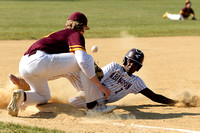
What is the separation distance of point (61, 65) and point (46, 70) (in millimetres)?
190

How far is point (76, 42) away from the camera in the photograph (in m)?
4.15

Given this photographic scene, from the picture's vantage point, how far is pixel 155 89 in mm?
6281

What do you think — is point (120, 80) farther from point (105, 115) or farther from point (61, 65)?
point (61, 65)

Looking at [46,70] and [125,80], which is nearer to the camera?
[46,70]

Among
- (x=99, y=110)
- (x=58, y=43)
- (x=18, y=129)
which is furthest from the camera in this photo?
(x=99, y=110)

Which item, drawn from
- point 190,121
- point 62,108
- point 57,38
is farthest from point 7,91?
point 190,121

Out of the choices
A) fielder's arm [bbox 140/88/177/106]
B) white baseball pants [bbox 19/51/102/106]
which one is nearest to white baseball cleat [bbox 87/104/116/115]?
white baseball pants [bbox 19/51/102/106]

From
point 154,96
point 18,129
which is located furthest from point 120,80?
point 18,129

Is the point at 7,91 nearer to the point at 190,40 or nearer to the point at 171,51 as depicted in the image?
the point at 171,51

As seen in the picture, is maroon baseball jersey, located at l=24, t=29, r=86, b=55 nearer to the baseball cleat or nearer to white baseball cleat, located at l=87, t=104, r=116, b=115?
the baseball cleat

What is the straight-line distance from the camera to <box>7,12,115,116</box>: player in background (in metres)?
4.15

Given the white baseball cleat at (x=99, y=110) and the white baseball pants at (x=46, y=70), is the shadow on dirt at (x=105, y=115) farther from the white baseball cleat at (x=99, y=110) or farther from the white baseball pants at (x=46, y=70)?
the white baseball pants at (x=46, y=70)

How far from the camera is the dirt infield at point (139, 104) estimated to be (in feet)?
13.1

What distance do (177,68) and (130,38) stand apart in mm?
4969
